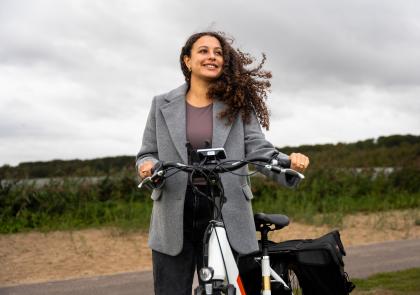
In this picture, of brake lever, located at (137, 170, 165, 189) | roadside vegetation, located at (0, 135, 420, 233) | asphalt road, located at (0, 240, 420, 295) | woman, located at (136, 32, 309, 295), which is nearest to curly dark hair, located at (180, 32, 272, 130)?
woman, located at (136, 32, 309, 295)

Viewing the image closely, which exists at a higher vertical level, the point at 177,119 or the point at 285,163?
the point at 177,119

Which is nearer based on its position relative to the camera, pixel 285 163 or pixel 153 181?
pixel 285 163

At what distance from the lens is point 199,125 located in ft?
11.5

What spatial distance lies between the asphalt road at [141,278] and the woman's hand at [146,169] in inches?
154

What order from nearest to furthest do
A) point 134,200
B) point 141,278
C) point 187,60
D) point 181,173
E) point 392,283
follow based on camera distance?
point 181,173 → point 187,60 → point 392,283 → point 141,278 → point 134,200

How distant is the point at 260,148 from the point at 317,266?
A: 1030 mm

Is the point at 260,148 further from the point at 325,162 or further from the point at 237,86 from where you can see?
the point at 325,162

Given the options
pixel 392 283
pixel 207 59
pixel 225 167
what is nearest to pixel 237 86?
pixel 207 59

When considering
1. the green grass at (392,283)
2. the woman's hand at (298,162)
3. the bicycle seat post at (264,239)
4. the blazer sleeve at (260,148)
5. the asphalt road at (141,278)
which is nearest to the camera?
the woman's hand at (298,162)

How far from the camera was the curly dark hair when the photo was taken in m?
3.51

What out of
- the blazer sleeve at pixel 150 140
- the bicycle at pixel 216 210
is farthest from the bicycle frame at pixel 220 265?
the blazer sleeve at pixel 150 140

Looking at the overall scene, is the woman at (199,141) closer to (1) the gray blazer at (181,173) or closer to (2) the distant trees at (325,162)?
(1) the gray blazer at (181,173)

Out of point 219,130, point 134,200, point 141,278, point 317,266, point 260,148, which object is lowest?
point 141,278

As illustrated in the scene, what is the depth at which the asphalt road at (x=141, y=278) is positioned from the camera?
6.88 m
